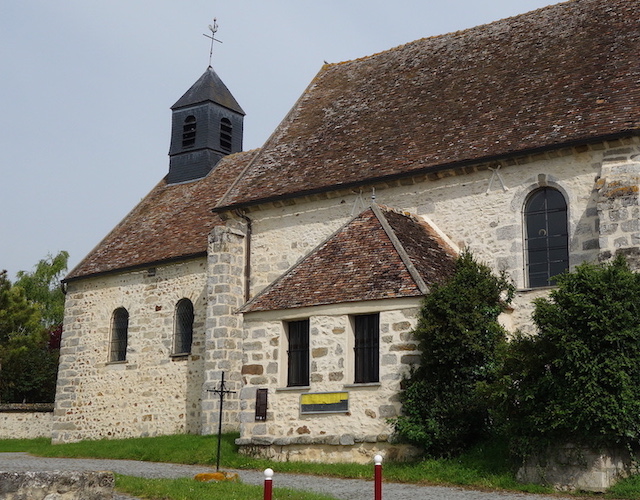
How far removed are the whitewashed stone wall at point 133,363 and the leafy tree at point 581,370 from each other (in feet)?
35.3

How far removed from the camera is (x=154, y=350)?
23250 millimetres

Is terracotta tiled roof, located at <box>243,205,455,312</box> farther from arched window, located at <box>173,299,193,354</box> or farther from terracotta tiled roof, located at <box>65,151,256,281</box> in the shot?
arched window, located at <box>173,299,193,354</box>

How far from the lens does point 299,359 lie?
16156mm

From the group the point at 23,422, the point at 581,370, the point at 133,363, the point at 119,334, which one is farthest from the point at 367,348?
the point at 23,422

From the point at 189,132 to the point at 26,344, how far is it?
1393 centimetres

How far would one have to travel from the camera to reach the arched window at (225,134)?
29609 millimetres

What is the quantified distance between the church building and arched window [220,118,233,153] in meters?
2.09

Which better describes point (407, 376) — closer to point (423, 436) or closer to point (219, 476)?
point (423, 436)

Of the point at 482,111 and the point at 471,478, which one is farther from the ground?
the point at 482,111

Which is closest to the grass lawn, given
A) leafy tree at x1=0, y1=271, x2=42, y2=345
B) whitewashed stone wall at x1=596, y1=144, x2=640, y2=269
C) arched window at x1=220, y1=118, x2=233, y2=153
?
whitewashed stone wall at x1=596, y1=144, x2=640, y2=269

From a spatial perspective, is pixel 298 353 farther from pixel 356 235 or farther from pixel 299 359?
pixel 356 235

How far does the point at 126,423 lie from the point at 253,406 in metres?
8.16

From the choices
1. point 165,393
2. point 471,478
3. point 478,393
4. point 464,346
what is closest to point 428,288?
point 464,346

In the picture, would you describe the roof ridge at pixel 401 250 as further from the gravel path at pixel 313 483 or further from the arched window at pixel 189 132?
the arched window at pixel 189 132
